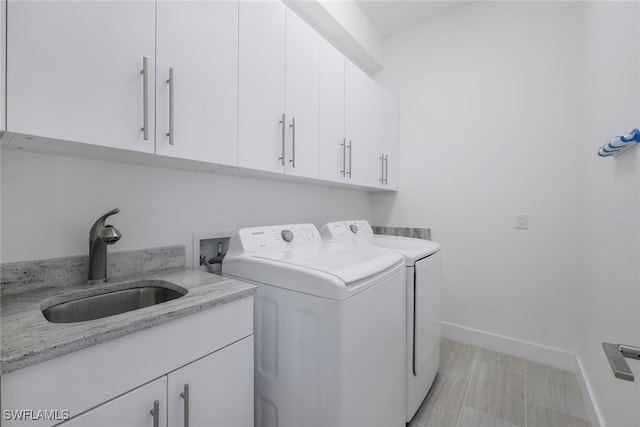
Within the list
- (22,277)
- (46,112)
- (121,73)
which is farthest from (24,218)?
(121,73)

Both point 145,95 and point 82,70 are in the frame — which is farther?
point 145,95

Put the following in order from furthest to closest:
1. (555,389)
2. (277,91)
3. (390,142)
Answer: (390,142), (555,389), (277,91)

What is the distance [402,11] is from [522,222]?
80.7 inches

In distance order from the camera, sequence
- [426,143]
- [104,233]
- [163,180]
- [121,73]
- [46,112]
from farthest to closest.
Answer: [426,143] → [163,180] → [104,233] → [121,73] → [46,112]

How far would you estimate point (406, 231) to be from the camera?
2721 mm

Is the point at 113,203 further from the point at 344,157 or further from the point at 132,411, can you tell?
the point at 344,157

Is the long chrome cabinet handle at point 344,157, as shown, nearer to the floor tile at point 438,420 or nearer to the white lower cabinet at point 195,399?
the white lower cabinet at point 195,399

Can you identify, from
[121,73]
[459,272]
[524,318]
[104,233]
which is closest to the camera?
[121,73]

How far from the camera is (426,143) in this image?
2.60 metres

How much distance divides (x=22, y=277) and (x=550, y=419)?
2584 mm

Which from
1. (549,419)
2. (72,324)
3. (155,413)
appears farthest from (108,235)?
(549,419)

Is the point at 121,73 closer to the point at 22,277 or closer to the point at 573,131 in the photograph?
the point at 22,277

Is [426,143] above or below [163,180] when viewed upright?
above

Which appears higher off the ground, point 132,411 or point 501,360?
point 132,411
